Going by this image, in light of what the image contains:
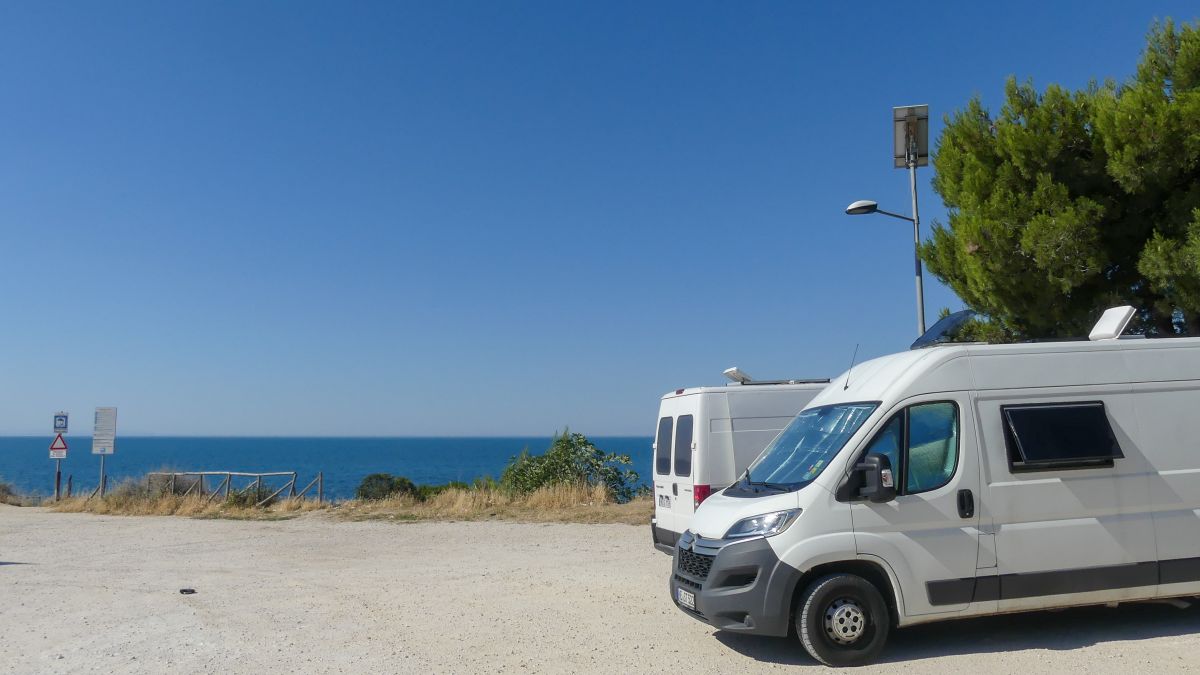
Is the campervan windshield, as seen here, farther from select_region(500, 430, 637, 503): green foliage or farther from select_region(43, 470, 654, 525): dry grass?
select_region(500, 430, 637, 503): green foliage

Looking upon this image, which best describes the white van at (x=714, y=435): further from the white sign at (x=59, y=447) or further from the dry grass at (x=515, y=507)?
the white sign at (x=59, y=447)

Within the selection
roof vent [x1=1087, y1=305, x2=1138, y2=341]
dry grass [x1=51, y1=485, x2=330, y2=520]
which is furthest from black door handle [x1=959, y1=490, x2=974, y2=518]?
dry grass [x1=51, y1=485, x2=330, y2=520]

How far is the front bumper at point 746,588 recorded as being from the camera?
651 centimetres

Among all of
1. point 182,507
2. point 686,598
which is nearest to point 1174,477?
point 686,598

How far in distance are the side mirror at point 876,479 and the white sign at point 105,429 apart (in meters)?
24.6

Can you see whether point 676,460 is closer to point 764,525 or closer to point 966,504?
point 764,525

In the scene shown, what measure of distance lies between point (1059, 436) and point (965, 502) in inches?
41.5

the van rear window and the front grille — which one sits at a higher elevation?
the van rear window

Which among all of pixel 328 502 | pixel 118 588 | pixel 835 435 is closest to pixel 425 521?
pixel 328 502

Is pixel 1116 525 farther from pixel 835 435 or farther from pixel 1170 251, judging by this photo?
pixel 1170 251

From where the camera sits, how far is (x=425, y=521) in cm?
1784

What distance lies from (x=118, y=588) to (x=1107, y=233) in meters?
13.8

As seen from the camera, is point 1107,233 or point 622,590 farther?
point 1107,233

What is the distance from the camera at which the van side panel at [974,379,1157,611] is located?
6930 mm
